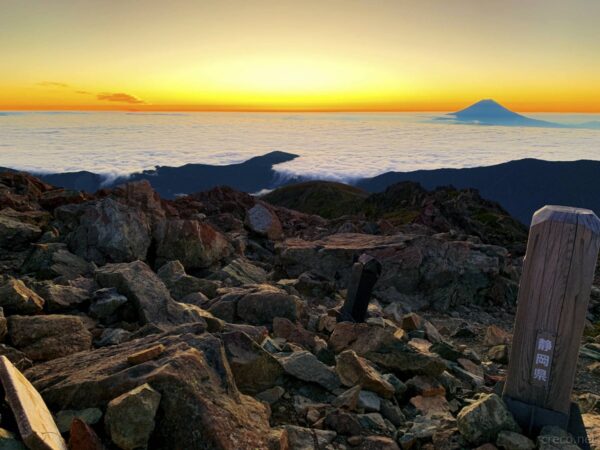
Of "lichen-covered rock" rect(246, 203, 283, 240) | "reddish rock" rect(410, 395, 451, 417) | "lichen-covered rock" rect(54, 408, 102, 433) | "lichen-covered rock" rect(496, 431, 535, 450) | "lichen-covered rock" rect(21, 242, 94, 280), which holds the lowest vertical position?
"lichen-covered rock" rect(246, 203, 283, 240)

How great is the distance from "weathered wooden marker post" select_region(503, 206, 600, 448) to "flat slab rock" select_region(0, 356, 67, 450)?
4.68 metres

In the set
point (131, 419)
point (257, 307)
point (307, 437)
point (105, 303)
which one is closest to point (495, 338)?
point (257, 307)

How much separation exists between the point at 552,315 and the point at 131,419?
4.33m

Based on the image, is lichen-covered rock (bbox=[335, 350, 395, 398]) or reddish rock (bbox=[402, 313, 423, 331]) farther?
reddish rock (bbox=[402, 313, 423, 331])

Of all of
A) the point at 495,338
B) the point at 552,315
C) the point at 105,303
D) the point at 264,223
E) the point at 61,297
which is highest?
the point at 552,315

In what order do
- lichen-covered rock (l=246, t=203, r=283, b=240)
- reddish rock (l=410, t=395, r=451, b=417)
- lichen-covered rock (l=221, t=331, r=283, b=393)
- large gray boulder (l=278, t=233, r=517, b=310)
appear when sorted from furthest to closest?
lichen-covered rock (l=246, t=203, r=283, b=240) → large gray boulder (l=278, t=233, r=517, b=310) → reddish rock (l=410, t=395, r=451, b=417) → lichen-covered rock (l=221, t=331, r=283, b=393)

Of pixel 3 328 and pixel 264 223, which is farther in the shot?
pixel 264 223

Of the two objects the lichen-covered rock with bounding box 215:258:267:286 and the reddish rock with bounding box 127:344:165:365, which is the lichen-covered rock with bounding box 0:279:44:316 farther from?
the lichen-covered rock with bounding box 215:258:267:286

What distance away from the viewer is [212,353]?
215 inches

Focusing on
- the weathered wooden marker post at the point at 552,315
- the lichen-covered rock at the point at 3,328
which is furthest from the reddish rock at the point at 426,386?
the lichen-covered rock at the point at 3,328

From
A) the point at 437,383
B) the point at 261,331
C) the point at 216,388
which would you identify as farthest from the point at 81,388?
the point at 437,383

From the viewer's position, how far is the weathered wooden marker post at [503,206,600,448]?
5039 mm

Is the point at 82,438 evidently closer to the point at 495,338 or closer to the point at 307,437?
the point at 307,437

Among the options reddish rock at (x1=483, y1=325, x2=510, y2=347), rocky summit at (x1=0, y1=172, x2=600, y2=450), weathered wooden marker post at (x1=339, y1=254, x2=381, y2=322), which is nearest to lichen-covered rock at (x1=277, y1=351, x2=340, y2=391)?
rocky summit at (x1=0, y1=172, x2=600, y2=450)
